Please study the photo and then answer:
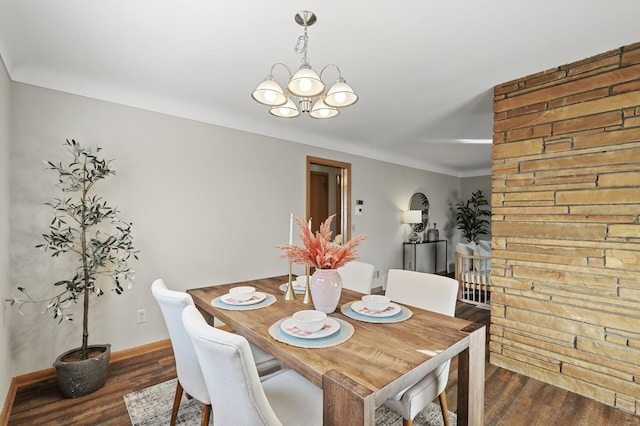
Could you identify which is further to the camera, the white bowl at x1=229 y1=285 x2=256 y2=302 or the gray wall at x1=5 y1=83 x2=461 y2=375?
the gray wall at x1=5 y1=83 x2=461 y2=375

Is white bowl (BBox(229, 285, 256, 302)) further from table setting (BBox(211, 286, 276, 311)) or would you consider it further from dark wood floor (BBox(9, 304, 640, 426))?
dark wood floor (BBox(9, 304, 640, 426))

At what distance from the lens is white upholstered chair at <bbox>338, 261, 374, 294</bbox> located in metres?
2.23

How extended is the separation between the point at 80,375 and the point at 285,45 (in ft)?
8.50

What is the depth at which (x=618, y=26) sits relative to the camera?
171cm

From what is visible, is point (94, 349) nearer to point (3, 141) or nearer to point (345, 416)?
point (3, 141)

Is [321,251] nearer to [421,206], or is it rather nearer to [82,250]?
[82,250]

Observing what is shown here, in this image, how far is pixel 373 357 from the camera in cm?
107

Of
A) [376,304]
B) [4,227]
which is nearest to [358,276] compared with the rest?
[376,304]

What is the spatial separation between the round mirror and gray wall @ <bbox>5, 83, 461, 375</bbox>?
7.40 feet

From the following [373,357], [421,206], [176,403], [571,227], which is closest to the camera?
[373,357]

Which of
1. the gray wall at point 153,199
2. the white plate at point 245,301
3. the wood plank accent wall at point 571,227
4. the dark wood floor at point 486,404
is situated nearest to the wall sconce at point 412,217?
the gray wall at point 153,199

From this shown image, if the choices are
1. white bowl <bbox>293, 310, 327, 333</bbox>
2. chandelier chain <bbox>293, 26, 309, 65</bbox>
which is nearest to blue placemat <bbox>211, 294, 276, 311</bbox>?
white bowl <bbox>293, 310, 327, 333</bbox>

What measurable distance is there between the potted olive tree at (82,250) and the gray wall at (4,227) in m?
0.15

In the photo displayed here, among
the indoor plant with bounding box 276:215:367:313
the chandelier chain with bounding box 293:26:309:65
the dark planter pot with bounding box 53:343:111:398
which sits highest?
the chandelier chain with bounding box 293:26:309:65
